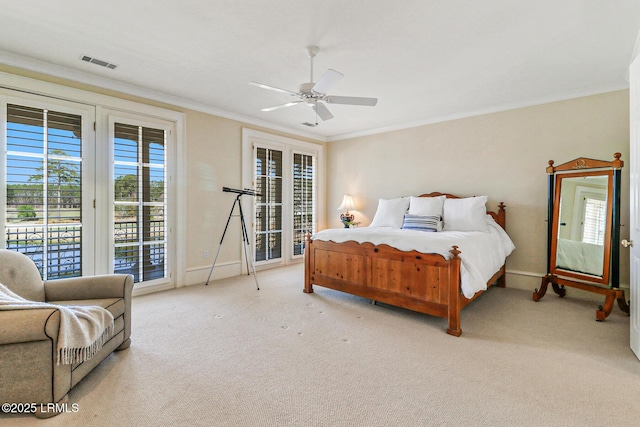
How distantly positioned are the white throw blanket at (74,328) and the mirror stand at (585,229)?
4252 millimetres

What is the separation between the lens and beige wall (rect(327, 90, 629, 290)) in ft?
11.9

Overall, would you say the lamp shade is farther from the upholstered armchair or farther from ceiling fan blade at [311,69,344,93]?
the upholstered armchair

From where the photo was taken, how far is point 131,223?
12.3ft

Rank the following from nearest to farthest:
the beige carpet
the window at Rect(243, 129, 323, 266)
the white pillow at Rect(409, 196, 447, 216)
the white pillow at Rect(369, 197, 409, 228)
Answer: the beige carpet → the white pillow at Rect(409, 196, 447, 216) → the white pillow at Rect(369, 197, 409, 228) → the window at Rect(243, 129, 323, 266)

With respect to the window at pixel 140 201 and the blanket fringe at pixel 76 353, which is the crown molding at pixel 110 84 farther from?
the blanket fringe at pixel 76 353

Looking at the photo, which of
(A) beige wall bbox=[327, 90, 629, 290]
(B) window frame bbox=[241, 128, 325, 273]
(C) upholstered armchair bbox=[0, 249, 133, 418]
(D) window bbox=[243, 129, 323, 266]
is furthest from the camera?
(D) window bbox=[243, 129, 323, 266]

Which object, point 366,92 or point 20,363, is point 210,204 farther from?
point 20,363

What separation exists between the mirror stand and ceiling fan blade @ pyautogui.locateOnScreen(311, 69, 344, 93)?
293cm

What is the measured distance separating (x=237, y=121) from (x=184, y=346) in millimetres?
3460

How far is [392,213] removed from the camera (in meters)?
4.73

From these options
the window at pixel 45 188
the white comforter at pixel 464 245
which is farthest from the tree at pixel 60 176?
the white comforter at pixel 464 245

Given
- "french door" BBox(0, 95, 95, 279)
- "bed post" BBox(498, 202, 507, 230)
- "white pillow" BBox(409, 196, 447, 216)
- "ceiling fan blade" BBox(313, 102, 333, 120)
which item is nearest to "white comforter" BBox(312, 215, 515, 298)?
"bed post" BBox(498, 202, 507, 230)

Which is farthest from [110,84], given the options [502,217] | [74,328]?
[502,217]

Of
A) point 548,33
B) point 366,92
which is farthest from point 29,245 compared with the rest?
point 548,33
